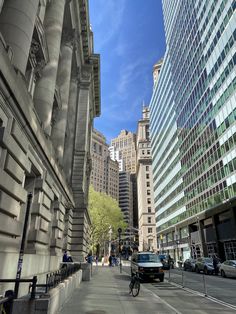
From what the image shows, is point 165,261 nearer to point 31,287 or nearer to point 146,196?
point 31,287

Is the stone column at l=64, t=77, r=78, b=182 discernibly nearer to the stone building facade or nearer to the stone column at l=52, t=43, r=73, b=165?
the stone building facade

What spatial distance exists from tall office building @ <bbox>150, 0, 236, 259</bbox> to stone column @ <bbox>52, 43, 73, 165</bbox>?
79.1 feet

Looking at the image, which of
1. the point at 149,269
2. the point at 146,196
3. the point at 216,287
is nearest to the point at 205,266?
the point at 149,269

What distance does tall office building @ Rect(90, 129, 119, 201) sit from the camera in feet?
534

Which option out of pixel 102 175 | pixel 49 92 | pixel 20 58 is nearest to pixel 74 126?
pixel 49 92

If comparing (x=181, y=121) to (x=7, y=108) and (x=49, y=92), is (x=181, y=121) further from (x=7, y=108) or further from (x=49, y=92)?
(x=7, y=108)

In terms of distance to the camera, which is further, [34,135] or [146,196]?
[146,196]

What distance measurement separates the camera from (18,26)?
10.8 meters

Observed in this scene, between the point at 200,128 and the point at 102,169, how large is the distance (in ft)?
422

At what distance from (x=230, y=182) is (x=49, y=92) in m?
30.6

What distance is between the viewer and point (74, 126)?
32.2 metres

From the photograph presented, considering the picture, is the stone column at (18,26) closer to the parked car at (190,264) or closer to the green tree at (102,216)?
the parked car at (190,264)

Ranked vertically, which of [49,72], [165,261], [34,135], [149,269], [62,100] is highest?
[62,100]

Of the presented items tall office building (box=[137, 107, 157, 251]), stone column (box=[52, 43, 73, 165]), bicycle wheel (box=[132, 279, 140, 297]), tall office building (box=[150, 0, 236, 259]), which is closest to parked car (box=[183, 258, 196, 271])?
tall office building (box=[150, 0, 236, 259])
